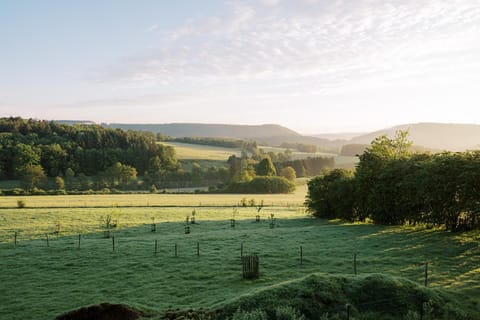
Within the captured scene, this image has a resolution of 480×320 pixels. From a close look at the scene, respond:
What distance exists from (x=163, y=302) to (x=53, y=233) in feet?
98.5

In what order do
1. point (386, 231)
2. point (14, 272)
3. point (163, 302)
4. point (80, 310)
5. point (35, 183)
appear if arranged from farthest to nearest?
point (35, 183) → point (386, 231) → point (14, 272) → point (163, 302) → point (80, 310)

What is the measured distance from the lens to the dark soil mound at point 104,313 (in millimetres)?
17688

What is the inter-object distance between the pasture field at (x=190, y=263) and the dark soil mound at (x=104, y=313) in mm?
1164

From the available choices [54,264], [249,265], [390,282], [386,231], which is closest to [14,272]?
[54,264]

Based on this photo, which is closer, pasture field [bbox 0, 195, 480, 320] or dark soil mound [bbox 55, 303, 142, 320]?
dark soil mound [bbox 55, 303, 142, 320]

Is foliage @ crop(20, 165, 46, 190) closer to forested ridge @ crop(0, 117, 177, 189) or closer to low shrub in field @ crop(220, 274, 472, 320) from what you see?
forested ridge @ crop(0, 117, 177, 189)

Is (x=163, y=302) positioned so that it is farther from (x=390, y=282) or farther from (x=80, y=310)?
(x=390, y=282)

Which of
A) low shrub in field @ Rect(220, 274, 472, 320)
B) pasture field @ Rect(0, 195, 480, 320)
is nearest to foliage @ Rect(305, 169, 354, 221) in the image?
pasture field @ Rect(0, 195, 480, 320)

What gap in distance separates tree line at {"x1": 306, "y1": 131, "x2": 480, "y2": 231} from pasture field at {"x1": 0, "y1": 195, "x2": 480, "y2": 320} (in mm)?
2778

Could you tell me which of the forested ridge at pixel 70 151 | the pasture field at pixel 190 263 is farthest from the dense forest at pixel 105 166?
the pasture field at pixel 190 263

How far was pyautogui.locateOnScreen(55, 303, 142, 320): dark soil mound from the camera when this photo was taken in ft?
58.0

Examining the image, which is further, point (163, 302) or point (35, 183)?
point (35, 183)

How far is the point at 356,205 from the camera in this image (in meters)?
55.4

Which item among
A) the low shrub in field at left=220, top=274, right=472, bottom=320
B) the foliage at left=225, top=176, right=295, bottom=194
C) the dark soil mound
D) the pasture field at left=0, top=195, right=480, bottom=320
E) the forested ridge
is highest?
the forested ridge
